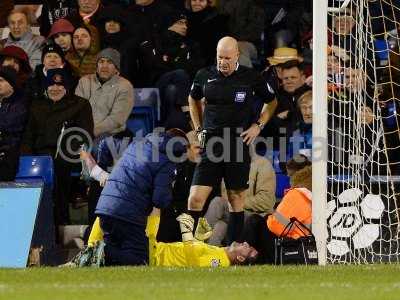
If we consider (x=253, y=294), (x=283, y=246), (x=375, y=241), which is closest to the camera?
(x=253, y=294)

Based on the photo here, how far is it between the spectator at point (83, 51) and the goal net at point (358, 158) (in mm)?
3094

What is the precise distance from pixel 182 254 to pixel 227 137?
1.81m

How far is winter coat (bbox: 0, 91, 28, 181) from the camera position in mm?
14586

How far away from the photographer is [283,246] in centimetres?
1220

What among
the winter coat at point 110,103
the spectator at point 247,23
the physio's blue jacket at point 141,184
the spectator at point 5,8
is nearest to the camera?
the physio's blue jacket at point 141,184

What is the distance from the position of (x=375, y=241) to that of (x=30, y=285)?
499cm

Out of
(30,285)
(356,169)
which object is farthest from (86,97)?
(30,285)

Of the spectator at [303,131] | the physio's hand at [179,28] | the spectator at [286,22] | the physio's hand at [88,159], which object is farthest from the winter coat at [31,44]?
the spectator at [303,131]

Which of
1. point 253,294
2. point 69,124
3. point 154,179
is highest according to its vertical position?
point 69,124

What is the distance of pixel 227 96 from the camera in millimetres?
13930

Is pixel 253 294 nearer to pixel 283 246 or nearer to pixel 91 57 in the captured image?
pixel 283 246

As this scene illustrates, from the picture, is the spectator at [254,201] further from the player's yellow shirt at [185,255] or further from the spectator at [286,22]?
the spectator at [286,22]

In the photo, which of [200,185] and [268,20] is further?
[268,20]

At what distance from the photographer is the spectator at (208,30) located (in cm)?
1652
